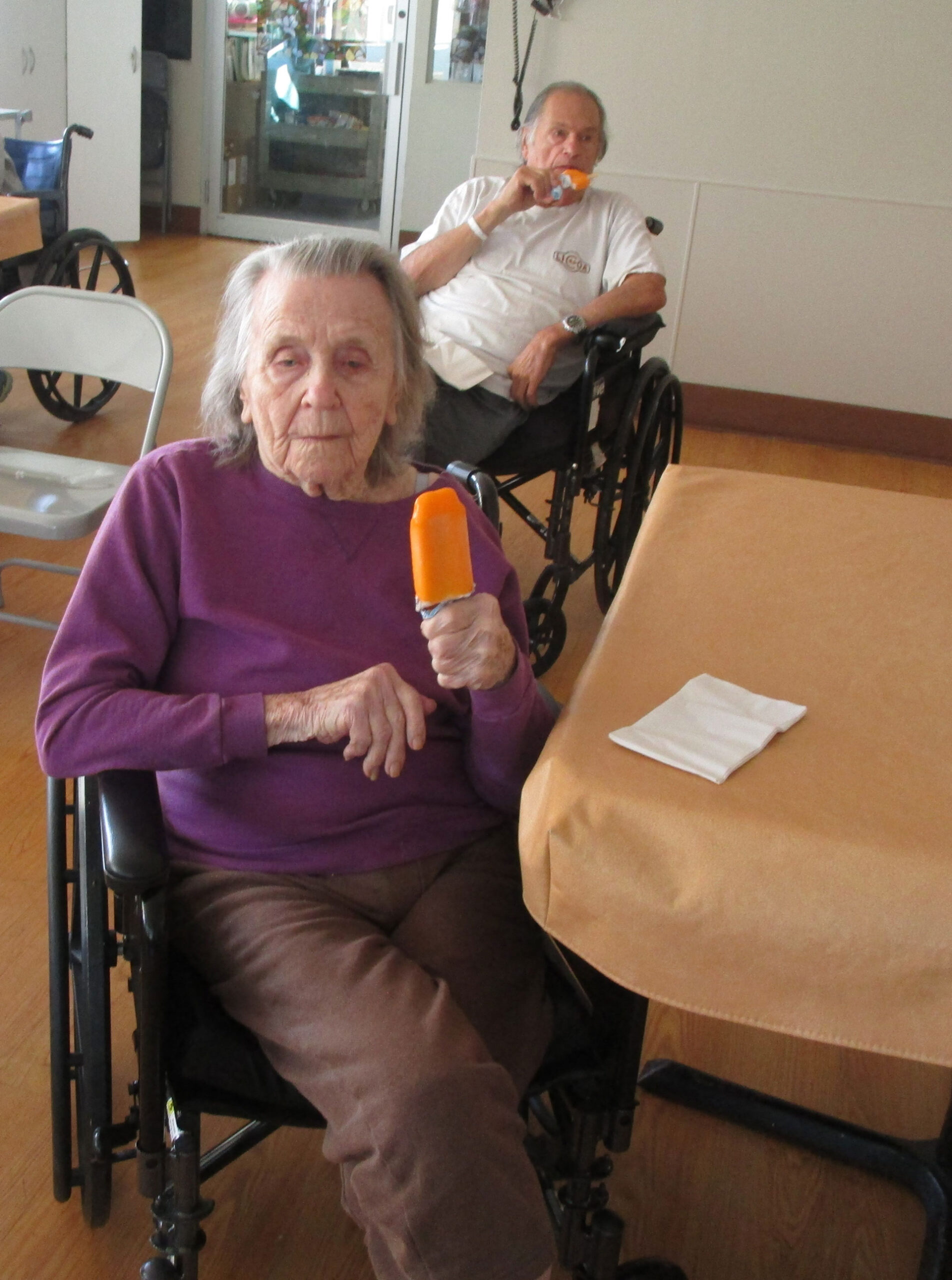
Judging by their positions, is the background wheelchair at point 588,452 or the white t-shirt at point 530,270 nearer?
the background wheelchair at point 588,452

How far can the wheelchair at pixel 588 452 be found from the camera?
2.66 m

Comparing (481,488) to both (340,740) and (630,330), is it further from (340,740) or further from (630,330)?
(630,330)

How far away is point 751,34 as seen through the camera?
4.25 meters

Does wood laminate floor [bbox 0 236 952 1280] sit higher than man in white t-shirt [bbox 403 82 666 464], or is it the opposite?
man in white t-shirt [bbox 403 82 666 464]

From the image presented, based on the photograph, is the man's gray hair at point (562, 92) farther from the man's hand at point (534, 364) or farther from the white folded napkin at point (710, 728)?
the white folded napkin at point (710, 728)

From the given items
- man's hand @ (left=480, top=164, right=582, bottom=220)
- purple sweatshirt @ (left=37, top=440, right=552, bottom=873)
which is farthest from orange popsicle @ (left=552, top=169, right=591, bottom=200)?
purple sweatshirt @ (left=37, top=440, right=552, bottom=873)

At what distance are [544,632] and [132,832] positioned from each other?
1.75m

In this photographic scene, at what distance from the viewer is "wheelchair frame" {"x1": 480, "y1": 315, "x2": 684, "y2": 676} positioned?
2.66m

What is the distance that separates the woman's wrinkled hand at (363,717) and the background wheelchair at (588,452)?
1.41m

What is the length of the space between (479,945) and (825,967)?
417mm

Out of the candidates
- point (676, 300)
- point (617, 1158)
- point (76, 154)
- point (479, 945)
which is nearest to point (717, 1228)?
point (617, 1158)

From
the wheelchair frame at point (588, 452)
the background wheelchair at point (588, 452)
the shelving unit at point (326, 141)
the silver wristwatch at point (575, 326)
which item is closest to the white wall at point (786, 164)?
the background wheelchair at point (588, 452)

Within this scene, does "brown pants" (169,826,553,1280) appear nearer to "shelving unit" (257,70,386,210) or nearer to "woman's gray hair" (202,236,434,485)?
"woman's gray hair" (202,236,434,485)

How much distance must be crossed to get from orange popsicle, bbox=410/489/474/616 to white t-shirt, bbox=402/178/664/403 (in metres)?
1.88
